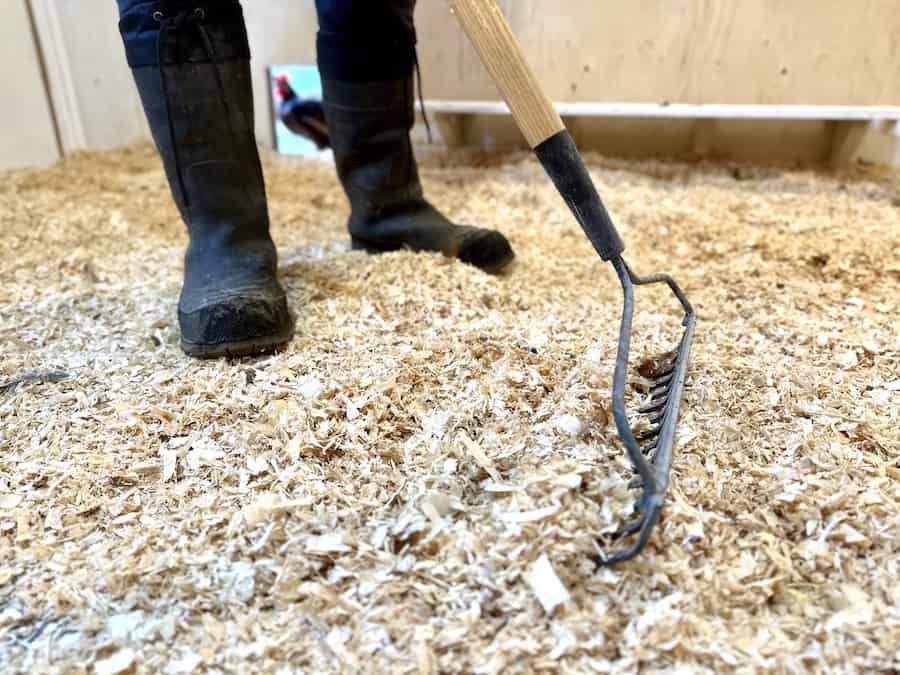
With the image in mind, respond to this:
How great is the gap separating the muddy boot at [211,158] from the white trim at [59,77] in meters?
1.38

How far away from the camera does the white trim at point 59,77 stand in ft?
6.67

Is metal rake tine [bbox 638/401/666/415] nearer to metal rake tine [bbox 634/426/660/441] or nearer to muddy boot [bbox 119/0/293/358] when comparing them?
metal rake tine [bbox 634/426/660/441]

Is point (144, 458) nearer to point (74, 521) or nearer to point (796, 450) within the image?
point (74, 521)

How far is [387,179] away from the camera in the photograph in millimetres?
1320

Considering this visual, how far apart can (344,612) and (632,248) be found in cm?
115

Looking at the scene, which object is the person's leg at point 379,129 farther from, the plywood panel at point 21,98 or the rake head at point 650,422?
the plywood panel at point 21,98

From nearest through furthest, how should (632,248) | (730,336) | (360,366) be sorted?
(360,366) < (730,336) < (632,248)

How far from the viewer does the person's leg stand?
1191mm

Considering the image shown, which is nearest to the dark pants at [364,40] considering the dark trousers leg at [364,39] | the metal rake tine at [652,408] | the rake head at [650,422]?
the dark trousers leg at [364,39]

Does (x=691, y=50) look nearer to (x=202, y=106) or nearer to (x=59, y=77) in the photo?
(x=202, y=106)

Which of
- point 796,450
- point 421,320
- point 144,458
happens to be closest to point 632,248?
point 421,320

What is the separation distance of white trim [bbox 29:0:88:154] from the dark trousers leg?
135 cm

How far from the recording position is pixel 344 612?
0.60 metres

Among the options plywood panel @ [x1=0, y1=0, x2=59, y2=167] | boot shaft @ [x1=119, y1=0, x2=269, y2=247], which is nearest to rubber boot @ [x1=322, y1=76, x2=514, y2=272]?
boot shaft @ [x1=119, y1=0, x2=269, y2=247]
